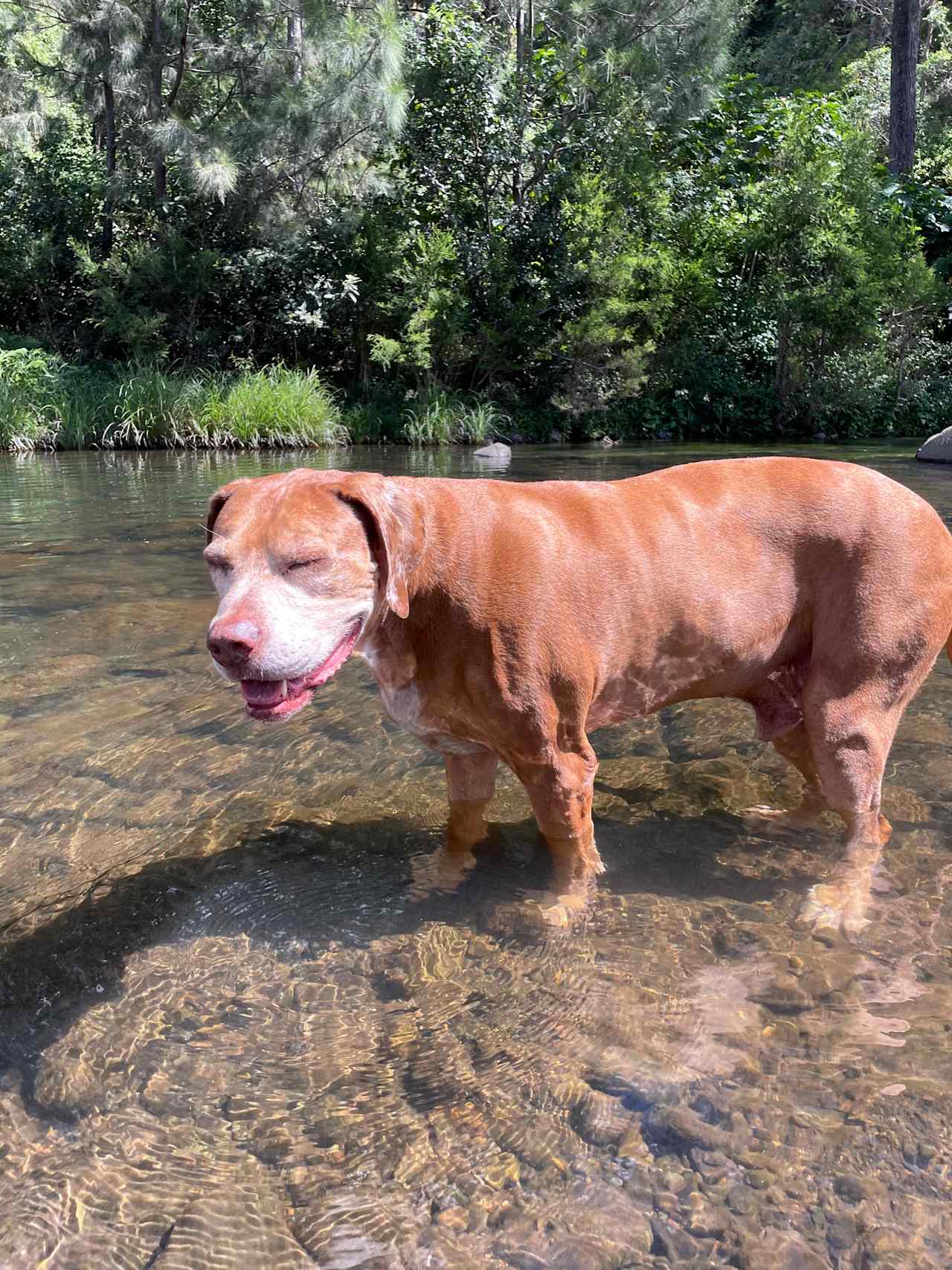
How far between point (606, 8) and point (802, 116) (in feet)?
18.5

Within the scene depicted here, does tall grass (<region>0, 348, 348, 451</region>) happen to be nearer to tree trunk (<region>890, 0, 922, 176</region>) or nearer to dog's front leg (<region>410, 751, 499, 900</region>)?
dog's front leg (<region>410, 751, 499, 900</region>)

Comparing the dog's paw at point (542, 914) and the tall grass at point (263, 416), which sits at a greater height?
the tall grass at point (263, 416)

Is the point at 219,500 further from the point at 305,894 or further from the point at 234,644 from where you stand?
the point at 305,894

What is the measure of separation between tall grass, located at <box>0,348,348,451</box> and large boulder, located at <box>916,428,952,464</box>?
11750 mm

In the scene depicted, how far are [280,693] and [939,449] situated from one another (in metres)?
16.3

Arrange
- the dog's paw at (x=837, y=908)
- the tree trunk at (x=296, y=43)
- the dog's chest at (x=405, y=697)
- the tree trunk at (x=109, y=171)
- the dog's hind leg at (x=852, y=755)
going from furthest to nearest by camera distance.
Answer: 1. the tree trunk at (x=109, y=171)
2. the tree trunk at (x=296, y=43)
3. the dog's hind leg at (x=852, y=755)
4. the dog's paw at (x=837, y=908)
5. the dog's chest at (x=405, y=697)

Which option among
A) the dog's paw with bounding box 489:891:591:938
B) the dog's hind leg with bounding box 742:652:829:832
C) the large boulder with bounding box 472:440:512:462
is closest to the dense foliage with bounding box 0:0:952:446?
the large boulder with bounding box 472:440:512:462

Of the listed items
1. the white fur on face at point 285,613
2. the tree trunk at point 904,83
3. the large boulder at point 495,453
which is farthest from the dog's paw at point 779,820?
the tree trunk at point 904,83

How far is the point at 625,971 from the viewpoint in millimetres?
3064

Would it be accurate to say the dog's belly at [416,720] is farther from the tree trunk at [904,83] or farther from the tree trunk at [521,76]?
the tree trunk at [904,83]

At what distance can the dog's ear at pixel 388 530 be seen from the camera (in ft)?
9.57

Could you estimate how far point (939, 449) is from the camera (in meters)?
16.4

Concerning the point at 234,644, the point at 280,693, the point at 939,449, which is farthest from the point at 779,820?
the point at 939,449

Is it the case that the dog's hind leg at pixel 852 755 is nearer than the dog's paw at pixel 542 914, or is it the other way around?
the dog's paw at pixel 542 914
